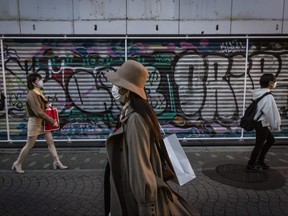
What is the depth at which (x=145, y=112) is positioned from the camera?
6.72 feet

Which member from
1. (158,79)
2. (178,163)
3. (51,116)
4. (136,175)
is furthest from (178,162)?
(158,79)

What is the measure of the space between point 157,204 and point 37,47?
6.27 meters

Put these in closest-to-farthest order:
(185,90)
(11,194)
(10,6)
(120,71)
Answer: (120,71), (11,194), (10,6), (185,90)

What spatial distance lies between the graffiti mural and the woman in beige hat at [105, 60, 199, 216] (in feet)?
17.2

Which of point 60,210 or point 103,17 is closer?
point 60,210

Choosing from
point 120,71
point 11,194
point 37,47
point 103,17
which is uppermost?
point 103,17

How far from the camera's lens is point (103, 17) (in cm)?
705

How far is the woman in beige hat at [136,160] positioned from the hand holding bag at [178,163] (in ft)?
0.52

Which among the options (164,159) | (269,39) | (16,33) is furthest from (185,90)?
(164,159)

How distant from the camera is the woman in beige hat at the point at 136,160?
6.29 feet

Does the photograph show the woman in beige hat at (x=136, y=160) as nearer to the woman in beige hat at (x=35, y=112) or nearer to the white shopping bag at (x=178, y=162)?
the white shopping bag at (x=178, y=162)

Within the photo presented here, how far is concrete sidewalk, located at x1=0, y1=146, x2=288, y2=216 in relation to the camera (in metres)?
3.97

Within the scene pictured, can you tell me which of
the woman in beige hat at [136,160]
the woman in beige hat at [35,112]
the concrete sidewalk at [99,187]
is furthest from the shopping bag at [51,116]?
the woman in beige hat at [136,160]

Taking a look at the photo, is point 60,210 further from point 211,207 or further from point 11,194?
point 211,207
